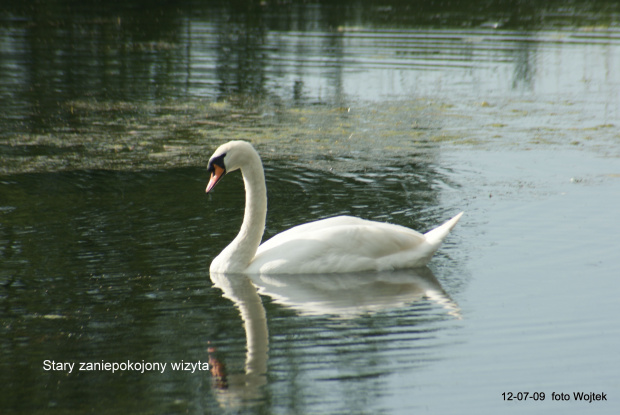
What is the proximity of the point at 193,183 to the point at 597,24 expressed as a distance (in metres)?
18.5

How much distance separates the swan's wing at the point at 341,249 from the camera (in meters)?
7.47

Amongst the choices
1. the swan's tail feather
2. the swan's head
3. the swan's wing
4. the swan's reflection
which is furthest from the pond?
the swan's head

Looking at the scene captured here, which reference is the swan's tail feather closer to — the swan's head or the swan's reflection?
the swan's reflection

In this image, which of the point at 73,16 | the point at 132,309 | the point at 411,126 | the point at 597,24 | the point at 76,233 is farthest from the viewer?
the point at 73,16

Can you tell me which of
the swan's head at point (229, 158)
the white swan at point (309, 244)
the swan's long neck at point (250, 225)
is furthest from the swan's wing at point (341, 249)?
the swan's head at point (229, 158)

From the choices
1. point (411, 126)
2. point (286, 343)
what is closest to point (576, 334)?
point (286, 343)

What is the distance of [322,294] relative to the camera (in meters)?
7.00

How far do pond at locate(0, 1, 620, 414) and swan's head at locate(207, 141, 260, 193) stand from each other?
2.70 ft

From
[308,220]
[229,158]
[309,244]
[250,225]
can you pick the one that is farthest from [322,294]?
[308,220]

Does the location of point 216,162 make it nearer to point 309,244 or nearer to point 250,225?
point 250,225

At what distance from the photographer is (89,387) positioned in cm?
529

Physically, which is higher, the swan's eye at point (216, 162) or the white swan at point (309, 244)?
the swan's eye at point (216, 162)

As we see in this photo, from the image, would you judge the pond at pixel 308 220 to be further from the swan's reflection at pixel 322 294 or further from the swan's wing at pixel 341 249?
the swan's wing at pixel 341 249

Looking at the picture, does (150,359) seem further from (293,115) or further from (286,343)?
(293,115)
